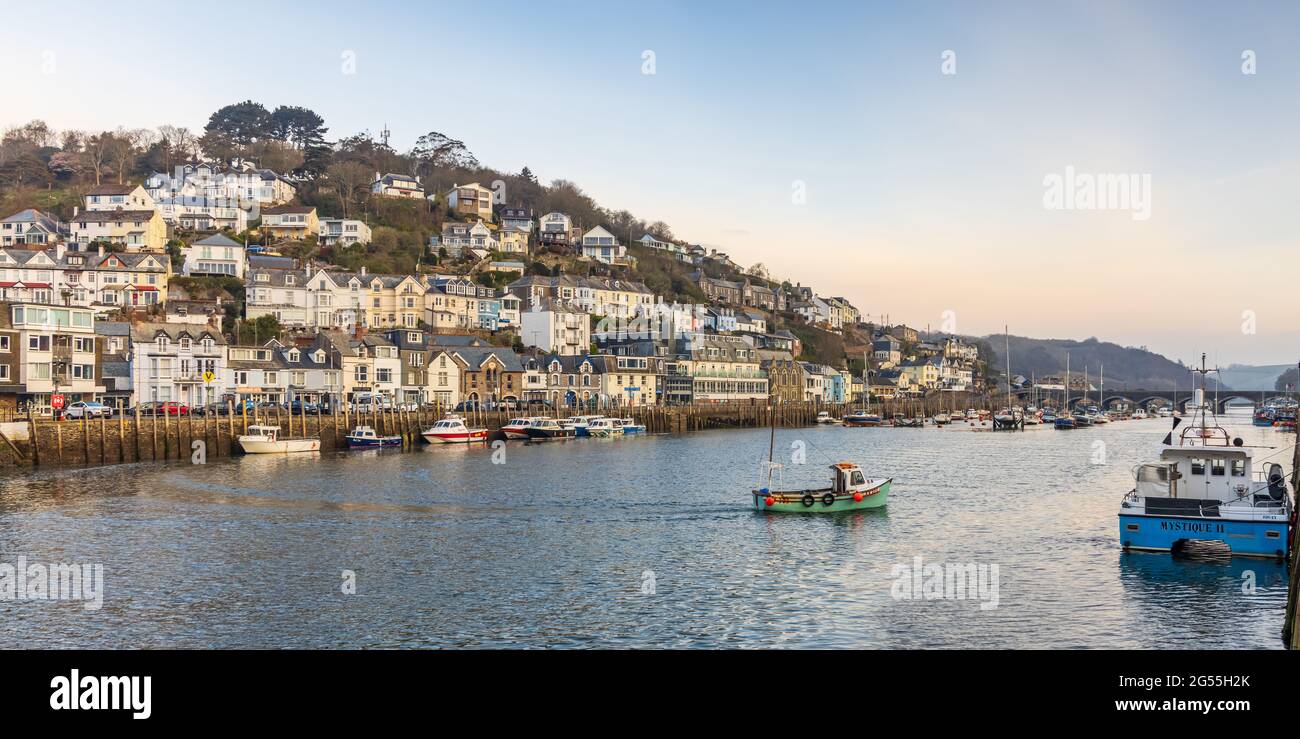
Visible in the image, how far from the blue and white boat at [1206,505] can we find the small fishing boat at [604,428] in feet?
231

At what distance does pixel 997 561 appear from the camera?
32188 millimetres

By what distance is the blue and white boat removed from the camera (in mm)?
30125

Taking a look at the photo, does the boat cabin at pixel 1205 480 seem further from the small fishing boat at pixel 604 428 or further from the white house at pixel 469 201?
the white house at pixel 469 201

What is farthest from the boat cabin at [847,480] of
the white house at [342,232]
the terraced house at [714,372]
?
the white house at [342,232]

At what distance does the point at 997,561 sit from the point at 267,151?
178514 millimetres

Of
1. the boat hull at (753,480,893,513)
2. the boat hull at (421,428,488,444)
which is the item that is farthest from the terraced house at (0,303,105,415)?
the boat hull at (753,480,893,513)

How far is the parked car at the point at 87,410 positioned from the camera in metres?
71.0

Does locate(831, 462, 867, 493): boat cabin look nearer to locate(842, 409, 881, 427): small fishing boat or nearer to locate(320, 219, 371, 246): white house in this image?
locate(842, 409, 881, 427): small fishing boat

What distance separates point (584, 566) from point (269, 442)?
157ft

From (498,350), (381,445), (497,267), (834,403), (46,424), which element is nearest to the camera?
(46,424)

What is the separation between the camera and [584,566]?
3141 cm

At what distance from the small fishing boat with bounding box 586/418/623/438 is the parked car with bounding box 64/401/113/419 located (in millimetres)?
42760
